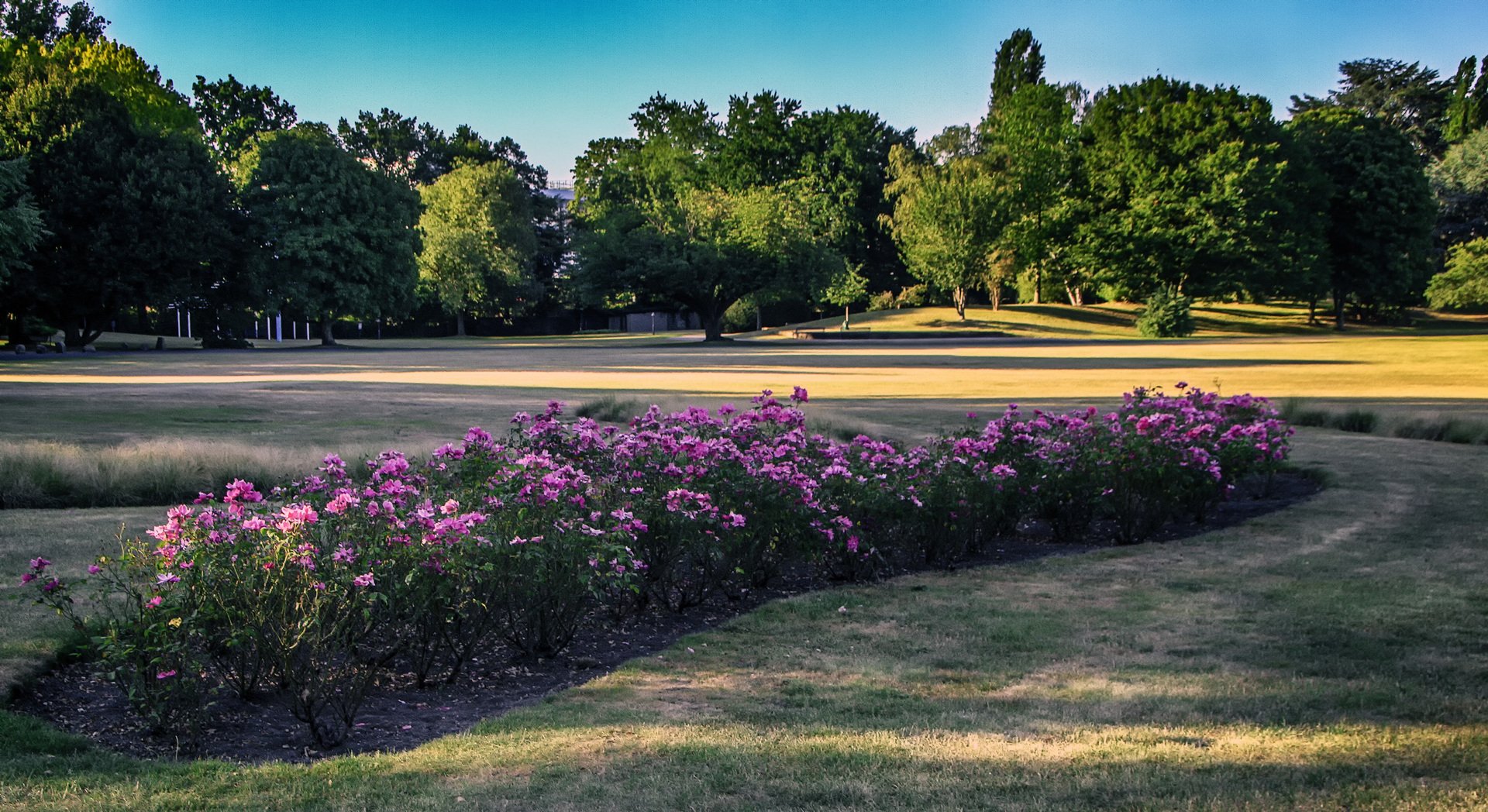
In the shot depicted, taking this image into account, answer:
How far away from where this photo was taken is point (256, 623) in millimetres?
5105

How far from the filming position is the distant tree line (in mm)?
46594

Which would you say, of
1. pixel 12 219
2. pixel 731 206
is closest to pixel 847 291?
pixel 731 206

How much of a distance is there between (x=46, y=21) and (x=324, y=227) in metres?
27.3

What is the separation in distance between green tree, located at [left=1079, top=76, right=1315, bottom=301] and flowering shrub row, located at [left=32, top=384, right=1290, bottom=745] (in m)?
54.0

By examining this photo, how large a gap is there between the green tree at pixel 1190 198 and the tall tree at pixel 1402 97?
89.7 feet

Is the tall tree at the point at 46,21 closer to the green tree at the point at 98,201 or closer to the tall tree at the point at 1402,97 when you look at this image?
the green tree at the point at 98,201

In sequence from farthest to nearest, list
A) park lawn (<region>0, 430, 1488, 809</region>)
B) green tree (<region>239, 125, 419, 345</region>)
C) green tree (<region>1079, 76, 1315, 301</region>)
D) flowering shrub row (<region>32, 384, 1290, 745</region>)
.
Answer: green tree (<region>1079, 76, 1315, 301</region>) → green tree (<region>239, 125, 419, 345</region>) → flowering shrub row (<region>32, 384, 1290, 745</region>) → park lawn (<region>0, 430, 1488, 809</region>)

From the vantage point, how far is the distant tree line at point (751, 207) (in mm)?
46594

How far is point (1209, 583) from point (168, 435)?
40.0 feet

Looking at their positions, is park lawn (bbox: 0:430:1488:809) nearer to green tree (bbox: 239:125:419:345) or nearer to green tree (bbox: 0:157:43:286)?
green tree (bbox: 0:157:43:286)

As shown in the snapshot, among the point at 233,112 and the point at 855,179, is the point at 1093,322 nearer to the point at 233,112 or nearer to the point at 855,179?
the point at 855,179

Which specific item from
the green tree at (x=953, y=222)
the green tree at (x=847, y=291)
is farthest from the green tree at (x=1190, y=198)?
the green tree at (x=847, y=291)

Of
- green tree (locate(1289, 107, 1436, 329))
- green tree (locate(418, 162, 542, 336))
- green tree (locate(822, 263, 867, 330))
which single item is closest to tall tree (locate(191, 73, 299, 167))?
green tree (locate(418, 162, 542, 336))

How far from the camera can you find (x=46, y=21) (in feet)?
214
